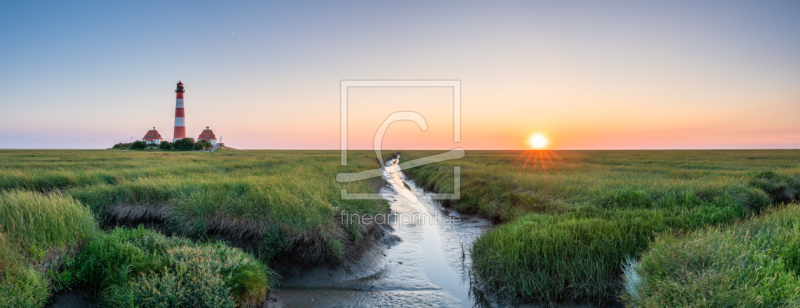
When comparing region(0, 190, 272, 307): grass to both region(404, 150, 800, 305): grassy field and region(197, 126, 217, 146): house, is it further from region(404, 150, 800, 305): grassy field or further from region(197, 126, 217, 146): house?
region(197, 126, 217, 146): house

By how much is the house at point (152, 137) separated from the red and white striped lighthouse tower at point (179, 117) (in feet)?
47.8

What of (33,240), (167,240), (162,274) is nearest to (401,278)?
(162,274)

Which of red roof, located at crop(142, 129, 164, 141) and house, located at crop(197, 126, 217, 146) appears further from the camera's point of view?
house, located at crop(197, 126, 217, 146)

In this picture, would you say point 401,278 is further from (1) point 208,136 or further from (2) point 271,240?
(1) point 208,136

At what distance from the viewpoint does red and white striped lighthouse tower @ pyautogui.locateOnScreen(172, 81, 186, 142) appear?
66.9m

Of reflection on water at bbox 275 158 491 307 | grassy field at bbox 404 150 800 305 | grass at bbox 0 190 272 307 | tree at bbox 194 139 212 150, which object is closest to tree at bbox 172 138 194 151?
tree at bbox 194 139 212 150

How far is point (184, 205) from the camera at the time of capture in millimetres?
9672

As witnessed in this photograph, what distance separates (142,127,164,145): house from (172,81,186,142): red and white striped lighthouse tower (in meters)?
14.6

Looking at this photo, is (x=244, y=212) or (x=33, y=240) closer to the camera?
(x=33, y=240)

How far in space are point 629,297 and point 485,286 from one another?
8.66 ft

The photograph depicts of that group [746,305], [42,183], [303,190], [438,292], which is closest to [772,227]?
[746,305]

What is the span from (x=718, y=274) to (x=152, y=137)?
9579 cm

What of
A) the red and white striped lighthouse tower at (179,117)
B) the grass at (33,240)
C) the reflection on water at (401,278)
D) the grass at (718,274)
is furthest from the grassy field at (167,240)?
the red and white striped lighthouse tower at (179,117)

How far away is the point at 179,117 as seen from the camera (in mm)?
68625
